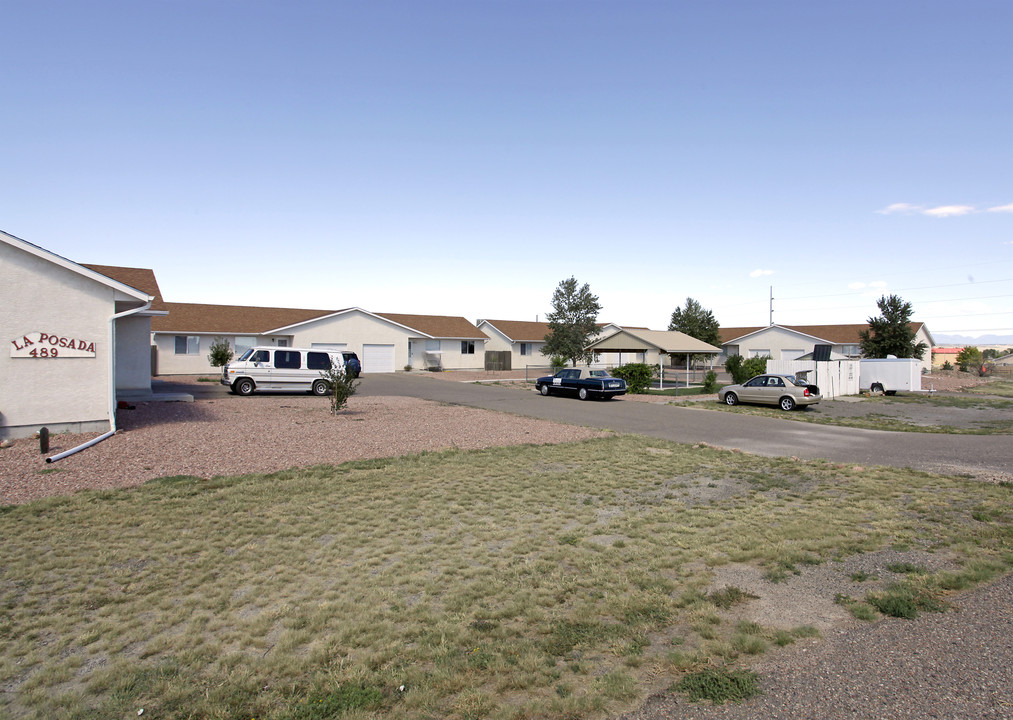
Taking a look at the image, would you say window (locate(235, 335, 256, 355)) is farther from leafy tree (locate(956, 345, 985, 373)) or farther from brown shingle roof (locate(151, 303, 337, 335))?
leafy tree (locate(956, 345, 985, 373))

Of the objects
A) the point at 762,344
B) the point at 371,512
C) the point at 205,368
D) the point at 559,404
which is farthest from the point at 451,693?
the point at 762,344

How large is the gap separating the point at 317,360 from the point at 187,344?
67.0 ft

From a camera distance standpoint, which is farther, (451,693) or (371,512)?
(371,512)

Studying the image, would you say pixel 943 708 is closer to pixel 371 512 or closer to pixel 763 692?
pixel 763 692

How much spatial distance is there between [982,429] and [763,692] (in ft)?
63.7

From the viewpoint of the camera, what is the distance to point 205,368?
40156mm

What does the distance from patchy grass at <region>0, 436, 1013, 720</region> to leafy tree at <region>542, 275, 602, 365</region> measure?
37829 mm

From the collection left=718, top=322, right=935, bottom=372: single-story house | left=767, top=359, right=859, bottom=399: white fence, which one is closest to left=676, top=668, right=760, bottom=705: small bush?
left=767, top=359, right=859, bottom=399: white fence

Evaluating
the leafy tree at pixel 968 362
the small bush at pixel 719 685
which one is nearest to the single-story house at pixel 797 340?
the leafy tree at pixel 968 362

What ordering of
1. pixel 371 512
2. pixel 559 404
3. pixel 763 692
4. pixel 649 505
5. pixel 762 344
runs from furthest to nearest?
1. pixel 762 344
2. pixel 559 404
3. pixel 649 505
4. pixel 371 512
5. pixel 763 692

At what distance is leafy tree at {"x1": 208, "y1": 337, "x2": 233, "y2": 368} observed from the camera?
3819 centimetres

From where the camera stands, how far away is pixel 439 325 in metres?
53.1

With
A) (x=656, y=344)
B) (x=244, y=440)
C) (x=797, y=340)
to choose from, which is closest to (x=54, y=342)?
(x=244, y=440)

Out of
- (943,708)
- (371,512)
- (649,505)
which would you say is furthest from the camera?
(649,505)
